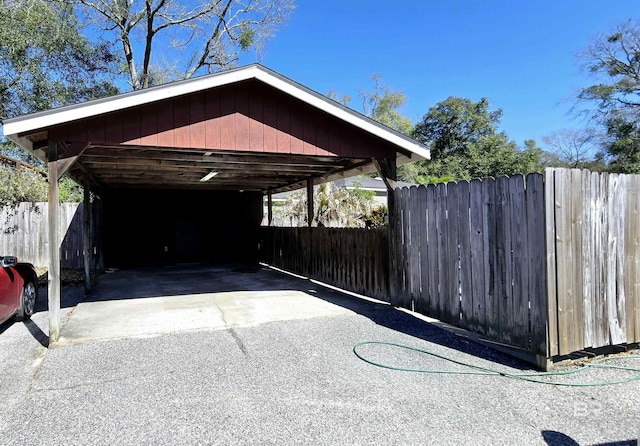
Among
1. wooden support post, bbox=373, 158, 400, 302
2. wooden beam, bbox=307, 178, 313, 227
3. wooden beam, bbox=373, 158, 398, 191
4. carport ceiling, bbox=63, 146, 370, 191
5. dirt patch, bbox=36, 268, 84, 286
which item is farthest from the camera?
wooden beam, bbox=307, 178, 313, 227

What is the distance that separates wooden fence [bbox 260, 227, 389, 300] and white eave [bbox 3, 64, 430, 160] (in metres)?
1.64

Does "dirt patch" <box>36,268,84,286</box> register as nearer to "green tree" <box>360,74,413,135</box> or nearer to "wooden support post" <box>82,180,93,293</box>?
"wooden support post" <box>82,180,93,293</box>

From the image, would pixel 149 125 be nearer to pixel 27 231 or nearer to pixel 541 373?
pixel 541 373

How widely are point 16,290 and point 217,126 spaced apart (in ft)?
11.4

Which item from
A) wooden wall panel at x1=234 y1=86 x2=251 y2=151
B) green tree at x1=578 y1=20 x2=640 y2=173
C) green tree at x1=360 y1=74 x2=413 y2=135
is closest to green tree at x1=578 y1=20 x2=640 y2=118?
green tree at x1=578 y1=20 x2=640 y2=173

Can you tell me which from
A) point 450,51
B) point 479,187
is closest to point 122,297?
point 479,187

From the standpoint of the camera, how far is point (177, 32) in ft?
62.2

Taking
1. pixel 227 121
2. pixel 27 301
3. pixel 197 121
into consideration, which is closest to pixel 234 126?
pixel 227 121

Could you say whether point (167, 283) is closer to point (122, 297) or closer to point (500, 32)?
point (122, 297)

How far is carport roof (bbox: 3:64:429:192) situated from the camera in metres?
4.79

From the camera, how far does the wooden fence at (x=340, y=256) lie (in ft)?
22.1

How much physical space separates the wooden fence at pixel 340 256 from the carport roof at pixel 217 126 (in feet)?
5.38

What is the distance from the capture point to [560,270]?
362 centimetres

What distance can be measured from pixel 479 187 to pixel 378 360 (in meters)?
2.18
